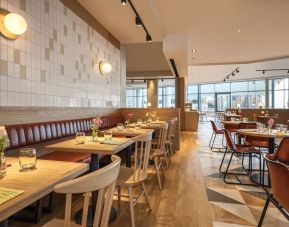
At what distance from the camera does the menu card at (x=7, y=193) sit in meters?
1.00

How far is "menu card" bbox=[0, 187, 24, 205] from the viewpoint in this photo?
1.00m

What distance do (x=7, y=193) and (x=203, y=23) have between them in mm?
5885

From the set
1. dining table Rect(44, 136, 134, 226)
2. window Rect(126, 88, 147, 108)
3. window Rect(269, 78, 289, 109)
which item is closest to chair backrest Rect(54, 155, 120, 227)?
dining table Rect(44, 136, 134, 226)

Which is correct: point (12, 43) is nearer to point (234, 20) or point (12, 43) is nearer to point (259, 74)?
point (234, 20)

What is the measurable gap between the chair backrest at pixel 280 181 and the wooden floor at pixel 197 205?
34.5 inches

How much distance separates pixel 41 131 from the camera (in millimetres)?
3303

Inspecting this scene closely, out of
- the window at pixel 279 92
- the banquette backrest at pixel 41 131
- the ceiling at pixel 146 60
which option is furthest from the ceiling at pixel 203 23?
the window at pixel 279 92

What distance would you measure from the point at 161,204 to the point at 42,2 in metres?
3.48

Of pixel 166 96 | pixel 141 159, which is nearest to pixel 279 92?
pixel 166 96

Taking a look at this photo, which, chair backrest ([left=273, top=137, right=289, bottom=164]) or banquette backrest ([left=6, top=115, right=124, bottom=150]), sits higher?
banquette backrest ([left=6, top=115, right=124, bottom=150])

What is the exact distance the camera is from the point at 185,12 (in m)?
5.20

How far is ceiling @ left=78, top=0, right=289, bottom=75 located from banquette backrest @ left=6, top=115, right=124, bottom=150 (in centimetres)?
249

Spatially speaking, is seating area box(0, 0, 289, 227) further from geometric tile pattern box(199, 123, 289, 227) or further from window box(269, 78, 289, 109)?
window box(269, 78, 289, 109)

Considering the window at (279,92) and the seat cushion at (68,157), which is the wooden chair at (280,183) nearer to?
the seat cushion at (68,157)
